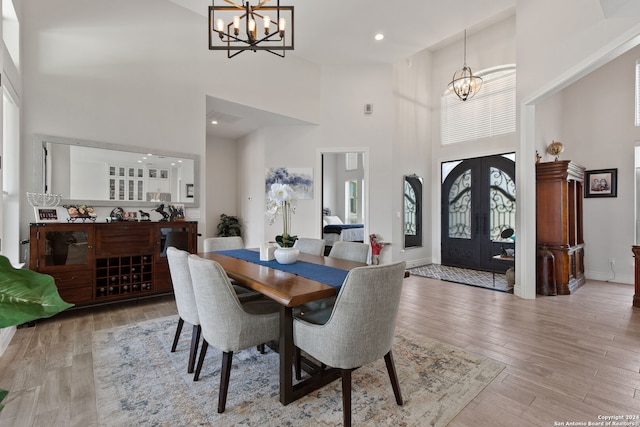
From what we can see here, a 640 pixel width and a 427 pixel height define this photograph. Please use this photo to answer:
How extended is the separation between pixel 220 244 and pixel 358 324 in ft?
7.62

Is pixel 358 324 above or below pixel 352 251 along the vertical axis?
below

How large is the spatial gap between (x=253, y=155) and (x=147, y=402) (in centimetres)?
538

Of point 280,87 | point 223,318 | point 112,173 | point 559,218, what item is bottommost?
point 223,318

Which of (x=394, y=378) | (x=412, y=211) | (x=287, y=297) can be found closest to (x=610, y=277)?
(x=412, y=211)

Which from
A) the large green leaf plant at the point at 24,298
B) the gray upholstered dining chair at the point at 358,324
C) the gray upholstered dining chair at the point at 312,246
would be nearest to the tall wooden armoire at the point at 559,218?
the gray upholstered dining chair at the point at 312,246

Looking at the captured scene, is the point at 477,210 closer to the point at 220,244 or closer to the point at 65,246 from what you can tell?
the point at 220,244

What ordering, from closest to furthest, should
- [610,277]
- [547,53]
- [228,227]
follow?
[547,53], [610,277], [228,227]

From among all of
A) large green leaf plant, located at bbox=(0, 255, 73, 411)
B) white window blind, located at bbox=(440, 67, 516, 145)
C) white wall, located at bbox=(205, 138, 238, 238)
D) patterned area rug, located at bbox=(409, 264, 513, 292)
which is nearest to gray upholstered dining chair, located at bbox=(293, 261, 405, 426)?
large green leaf plant, located at bbox=(0, 255, 73, 411)

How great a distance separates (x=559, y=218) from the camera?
440 centimetres

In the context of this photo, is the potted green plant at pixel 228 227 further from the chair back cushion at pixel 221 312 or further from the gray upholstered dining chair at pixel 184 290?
the chair back cushion at pixel 221 312

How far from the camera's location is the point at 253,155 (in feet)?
21.9

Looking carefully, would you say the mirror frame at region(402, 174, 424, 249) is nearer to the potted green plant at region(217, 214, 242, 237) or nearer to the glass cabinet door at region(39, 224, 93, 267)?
the potted green plant at region(217, 214, 242, 237)

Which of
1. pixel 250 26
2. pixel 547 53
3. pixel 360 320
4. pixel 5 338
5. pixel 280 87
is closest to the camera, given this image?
pixel 360 320

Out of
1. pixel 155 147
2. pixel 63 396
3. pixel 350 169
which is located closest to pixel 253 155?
pixel 155 147
